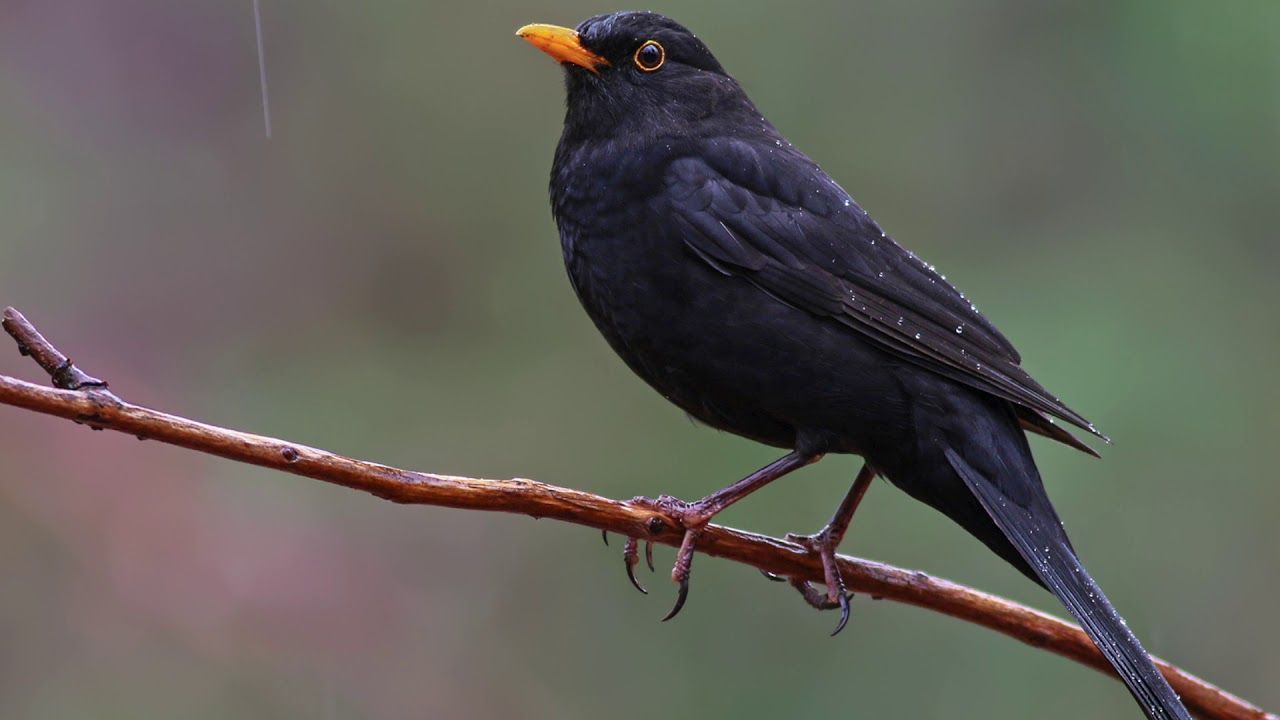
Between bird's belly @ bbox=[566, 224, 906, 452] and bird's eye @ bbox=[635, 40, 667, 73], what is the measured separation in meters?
0.72

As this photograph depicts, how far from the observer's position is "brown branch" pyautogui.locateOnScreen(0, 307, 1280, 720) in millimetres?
2834

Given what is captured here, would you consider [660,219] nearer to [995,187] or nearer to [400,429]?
[400,429]

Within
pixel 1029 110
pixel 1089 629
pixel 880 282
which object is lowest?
pixel 1089 629

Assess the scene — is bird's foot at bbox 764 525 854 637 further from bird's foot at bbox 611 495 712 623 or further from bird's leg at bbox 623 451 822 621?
bird's foot at bbox 611 495 712 623

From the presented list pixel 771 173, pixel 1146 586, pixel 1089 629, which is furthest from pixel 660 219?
pixel 1146 586

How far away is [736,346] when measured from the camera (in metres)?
3.71

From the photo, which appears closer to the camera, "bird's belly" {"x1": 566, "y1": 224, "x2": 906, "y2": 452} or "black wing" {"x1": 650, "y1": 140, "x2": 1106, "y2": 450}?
"bird's belly" {"x1": 566, "y1": 224, "x2": 906, "y2": 452}

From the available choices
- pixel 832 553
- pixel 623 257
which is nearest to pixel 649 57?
pixel 623 257

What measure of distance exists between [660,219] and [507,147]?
281 cm

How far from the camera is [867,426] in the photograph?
3.77m

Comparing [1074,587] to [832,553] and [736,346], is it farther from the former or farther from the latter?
[736,346]

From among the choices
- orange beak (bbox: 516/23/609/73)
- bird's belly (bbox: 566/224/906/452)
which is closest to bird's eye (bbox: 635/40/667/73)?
orange beak (bbox: 516/23/609/73)

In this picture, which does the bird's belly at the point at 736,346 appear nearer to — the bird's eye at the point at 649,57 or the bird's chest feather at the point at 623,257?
the bird's chest feather at the point at 623,257

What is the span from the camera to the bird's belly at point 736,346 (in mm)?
3721
